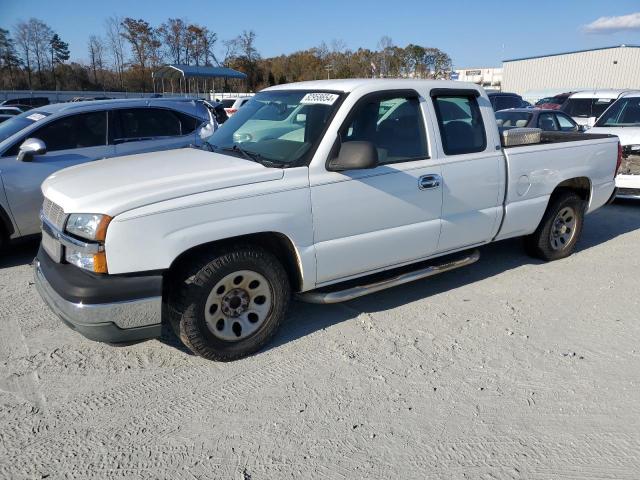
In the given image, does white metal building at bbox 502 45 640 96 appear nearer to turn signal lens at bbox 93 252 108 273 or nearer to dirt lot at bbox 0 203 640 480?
dirt lot at bbox 0 203 640 480

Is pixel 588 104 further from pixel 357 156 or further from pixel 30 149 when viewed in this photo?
pixel 30 149

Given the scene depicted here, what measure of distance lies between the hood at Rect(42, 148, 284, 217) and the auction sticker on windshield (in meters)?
0.76

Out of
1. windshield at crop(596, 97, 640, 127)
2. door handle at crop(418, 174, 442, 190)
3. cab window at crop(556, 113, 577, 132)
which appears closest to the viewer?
door handle at crop(418, 174, 442, 190)

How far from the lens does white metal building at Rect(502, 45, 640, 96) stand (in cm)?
4747

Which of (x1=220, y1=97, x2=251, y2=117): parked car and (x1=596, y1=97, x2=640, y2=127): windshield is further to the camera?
(x1=220, y1=97, x2=251, y2=117): parked car

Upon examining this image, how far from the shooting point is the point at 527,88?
54969mm

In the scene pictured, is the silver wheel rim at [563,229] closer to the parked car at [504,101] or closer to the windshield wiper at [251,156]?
the windshield wiper at [251,156]

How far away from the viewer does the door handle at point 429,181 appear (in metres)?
4.16

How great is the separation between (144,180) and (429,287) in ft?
9.34

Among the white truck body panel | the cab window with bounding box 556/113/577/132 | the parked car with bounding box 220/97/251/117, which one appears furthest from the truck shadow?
the parked car with bounding box 220/97/251/117

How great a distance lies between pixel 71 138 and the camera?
606 cm

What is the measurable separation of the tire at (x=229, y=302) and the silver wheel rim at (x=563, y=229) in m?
3.41

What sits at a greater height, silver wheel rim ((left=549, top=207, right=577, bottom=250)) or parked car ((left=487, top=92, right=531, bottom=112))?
parked car ((left=487, top=92, right=531, bottom=112))

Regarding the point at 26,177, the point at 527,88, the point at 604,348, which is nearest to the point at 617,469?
the point at 604,348
